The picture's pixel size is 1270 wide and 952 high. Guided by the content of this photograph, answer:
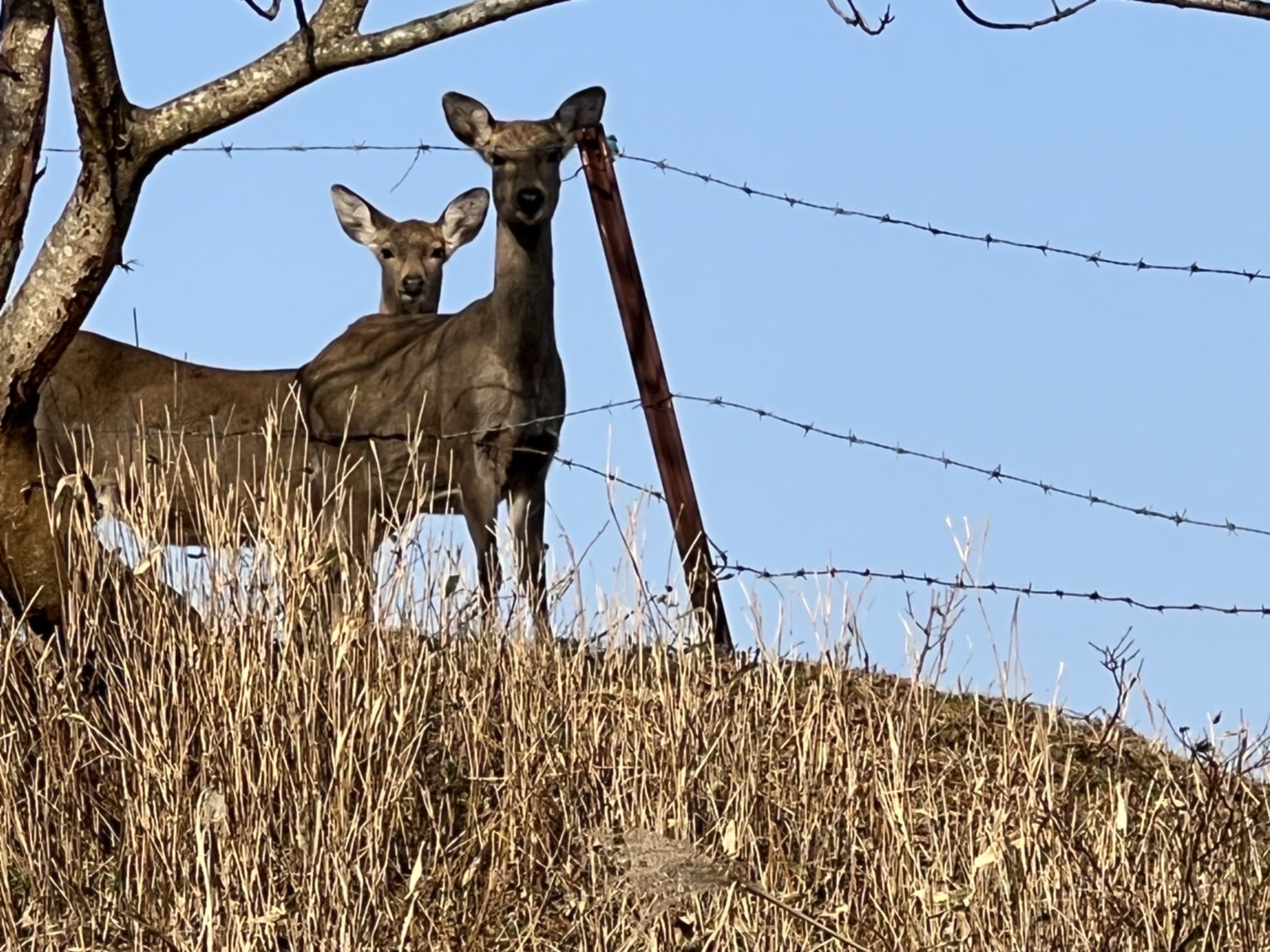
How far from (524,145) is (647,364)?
2.41 meters

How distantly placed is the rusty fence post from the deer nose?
1.74 m

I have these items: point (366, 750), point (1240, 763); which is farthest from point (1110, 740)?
point (366, 750)

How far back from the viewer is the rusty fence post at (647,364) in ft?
24.0

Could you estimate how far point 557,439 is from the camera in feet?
31.8

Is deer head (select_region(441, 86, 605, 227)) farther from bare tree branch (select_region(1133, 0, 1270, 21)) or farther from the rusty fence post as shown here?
bare tree branch (select_region(1133, 0, 1270, 21))

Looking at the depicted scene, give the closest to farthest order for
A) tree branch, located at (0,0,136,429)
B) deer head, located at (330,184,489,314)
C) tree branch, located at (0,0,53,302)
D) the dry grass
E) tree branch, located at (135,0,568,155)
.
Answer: the dry grass
tree branch, located at (135,0,568,155)
tree branch, located at (0,0,136,429)
tree branch, located at (0,0,53,302)
deer head, located at (330,184,489,314)

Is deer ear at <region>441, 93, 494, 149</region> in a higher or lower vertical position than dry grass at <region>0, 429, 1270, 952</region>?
higher

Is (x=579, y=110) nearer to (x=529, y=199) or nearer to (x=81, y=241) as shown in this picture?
(x=529, y=199)

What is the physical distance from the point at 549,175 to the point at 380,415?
4.15 ft

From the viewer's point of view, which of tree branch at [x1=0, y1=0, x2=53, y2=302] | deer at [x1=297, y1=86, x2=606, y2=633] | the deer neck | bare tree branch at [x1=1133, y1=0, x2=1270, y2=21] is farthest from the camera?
the deer neck

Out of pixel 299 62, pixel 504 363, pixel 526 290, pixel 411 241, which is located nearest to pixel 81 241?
pixel 299 62

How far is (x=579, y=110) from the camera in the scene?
9789 mm

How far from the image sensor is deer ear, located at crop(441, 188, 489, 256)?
12781mm

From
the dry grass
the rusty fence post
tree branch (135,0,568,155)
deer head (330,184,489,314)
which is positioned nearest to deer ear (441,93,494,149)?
the rusty fence post
